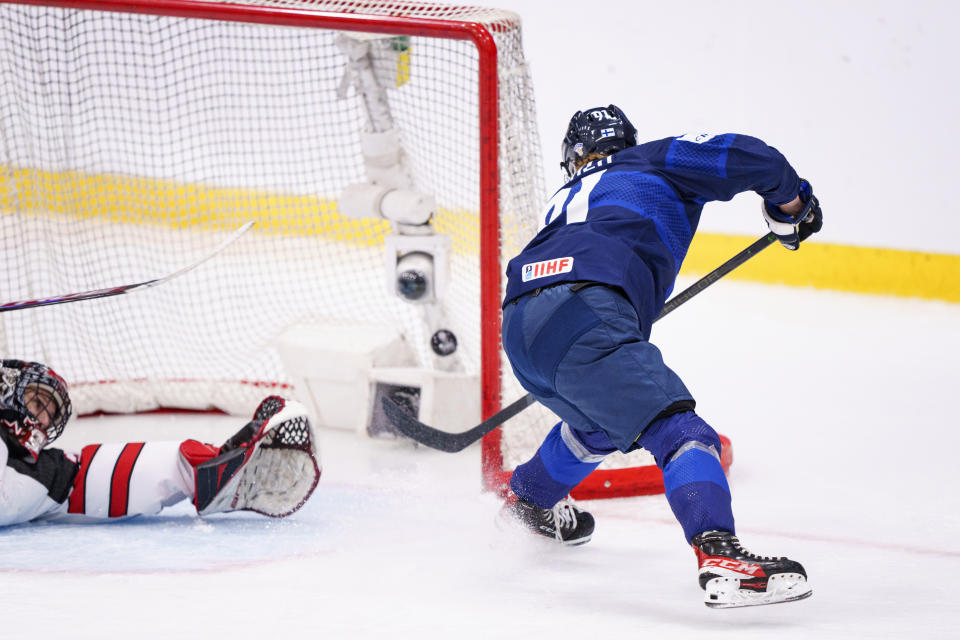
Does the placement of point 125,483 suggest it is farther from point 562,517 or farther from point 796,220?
point 796,220

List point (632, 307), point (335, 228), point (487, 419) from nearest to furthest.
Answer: point (632, 307) < point (487, 419) < point (335, 228)

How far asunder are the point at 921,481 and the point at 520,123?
1298 millimetres

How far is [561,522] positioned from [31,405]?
1097mm

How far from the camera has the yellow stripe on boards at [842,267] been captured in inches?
172

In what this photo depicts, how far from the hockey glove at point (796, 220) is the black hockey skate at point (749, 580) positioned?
76cm

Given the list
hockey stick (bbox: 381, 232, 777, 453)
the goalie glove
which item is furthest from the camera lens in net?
the goalie glove

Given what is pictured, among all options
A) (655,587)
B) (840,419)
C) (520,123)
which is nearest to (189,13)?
(520,123)

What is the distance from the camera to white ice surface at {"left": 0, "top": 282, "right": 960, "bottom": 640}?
1722 mm

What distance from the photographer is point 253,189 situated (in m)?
4.88

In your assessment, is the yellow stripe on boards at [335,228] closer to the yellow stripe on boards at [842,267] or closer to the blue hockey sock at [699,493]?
the yellow stripe on boards at [842,267]

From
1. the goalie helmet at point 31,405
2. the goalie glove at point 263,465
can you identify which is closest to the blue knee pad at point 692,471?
the goalie glove at point 263,465

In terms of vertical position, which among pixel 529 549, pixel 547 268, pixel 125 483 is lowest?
pixel 529 549

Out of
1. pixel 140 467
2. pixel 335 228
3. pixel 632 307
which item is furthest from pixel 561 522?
pixel 335 228

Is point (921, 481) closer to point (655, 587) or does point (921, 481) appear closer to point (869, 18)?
point (655, 587)
